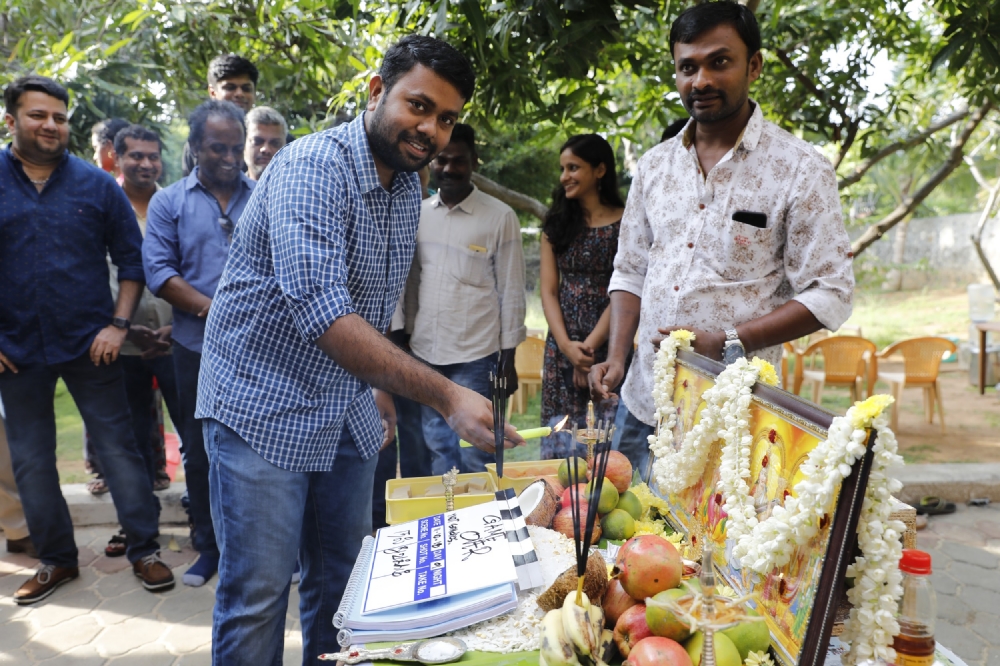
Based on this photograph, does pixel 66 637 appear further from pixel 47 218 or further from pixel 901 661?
pixel 901 661

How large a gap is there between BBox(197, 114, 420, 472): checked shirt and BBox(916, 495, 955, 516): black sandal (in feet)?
14.4

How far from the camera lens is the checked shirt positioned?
1772 mm

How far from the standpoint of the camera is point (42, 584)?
12.0ft

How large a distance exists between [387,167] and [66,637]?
2.78 meters

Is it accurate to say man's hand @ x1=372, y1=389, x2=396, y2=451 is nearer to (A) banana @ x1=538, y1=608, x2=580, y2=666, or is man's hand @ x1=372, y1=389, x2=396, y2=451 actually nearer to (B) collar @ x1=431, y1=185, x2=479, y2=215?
(A) banana @ x1=538, y1=608, x2=580, y2=666

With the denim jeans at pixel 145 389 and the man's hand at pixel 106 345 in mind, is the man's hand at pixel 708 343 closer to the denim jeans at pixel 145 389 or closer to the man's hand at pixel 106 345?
the man's hand at pixel 106 345

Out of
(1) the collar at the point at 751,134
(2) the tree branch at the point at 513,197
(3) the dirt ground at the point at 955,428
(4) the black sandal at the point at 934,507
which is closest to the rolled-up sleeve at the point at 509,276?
(2) the tree branch at the point at 513,197

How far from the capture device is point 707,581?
1059mm

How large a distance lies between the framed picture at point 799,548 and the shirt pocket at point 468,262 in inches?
88.8

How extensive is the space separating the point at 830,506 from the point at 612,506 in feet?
2.45

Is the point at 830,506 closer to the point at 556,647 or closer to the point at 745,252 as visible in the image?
the point at 556,647

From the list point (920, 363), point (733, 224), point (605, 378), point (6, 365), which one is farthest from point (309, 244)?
point (920, 363)

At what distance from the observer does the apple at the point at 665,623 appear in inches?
47.6

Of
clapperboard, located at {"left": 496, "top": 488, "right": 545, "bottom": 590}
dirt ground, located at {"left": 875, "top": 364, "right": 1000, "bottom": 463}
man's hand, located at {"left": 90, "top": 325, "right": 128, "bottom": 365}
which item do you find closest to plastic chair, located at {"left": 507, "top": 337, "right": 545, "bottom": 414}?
dirt ground, located at {"left": 875, "top": 364, "right": 1000, "bottom": 463}
